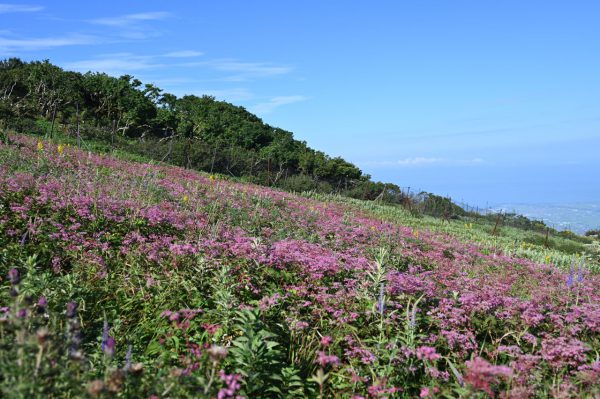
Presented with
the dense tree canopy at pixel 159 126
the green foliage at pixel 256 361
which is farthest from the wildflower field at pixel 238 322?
the dense tree canopy at pixel 159 126

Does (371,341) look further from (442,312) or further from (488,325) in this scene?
(488,325)

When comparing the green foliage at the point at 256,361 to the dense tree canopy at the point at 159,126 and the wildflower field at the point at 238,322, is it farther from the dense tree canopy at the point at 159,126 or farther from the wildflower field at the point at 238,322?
the dense tree canopy at the point at 159,126

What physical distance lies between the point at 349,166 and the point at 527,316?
3501 centimetres

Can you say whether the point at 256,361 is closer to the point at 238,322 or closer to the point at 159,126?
the point at 238,322

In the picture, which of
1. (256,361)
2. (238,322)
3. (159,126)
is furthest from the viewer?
(159,126)

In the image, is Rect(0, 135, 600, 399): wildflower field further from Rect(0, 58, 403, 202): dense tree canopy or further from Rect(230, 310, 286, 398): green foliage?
Rect(0, 58, 403, 202): dense tree canopy

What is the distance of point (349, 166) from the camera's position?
3844 cm

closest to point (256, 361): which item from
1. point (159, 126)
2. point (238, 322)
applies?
point (238, 322)

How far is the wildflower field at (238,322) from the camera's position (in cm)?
217

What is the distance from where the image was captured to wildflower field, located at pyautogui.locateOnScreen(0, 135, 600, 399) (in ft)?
7.11

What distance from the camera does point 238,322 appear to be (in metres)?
3.55

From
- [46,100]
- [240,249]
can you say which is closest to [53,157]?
[240,249]

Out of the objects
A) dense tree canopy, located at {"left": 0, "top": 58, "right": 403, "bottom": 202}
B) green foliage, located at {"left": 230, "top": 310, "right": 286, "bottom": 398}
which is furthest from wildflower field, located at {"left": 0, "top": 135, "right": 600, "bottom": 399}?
dense tree canopy, located at {"left": 0, "top": 58, "right": 403, "bottom": 202}

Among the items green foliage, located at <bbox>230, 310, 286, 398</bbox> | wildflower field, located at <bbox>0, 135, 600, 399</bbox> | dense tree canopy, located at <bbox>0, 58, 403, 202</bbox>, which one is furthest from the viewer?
dense tree canopy, located at <bbox>0, 58, 403, 202</bbox>
